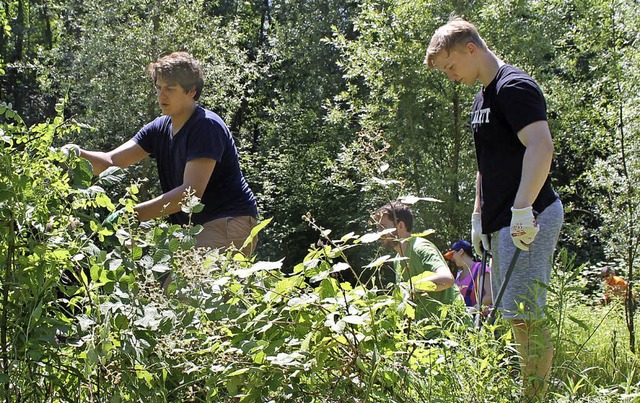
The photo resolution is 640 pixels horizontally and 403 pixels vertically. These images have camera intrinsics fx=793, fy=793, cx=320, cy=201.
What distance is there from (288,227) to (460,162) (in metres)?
7.87

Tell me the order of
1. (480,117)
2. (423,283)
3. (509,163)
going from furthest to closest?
(480,117) → (509,163) → (423,283)

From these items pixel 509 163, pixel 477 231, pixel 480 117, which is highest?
pixel 480 117

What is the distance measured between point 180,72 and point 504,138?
151cm

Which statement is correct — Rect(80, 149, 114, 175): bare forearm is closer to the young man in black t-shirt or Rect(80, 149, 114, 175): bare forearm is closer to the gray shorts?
the young man in black t-shirt

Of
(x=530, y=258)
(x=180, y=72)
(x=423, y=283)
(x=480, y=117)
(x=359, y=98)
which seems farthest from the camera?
(x=359, y=98)

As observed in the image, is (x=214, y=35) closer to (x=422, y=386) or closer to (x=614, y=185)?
(x=614, y=185)

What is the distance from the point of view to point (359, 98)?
1553 centimetres

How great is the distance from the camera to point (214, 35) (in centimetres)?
1392

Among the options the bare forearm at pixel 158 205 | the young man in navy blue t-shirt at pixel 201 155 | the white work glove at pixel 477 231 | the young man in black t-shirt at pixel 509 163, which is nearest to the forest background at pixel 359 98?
the bare forearm at pixel 158 205

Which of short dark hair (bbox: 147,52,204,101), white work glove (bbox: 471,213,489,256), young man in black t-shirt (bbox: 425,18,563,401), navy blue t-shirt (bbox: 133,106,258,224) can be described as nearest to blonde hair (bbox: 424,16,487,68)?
young man in black t-shirt (bbox: 425,18,563,401)

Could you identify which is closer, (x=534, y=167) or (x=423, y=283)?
(x=423, y=283)

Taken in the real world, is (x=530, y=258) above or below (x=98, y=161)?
below

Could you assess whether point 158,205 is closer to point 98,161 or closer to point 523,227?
point 98,161

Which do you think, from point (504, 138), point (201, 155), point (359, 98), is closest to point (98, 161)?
point (201, 155)
